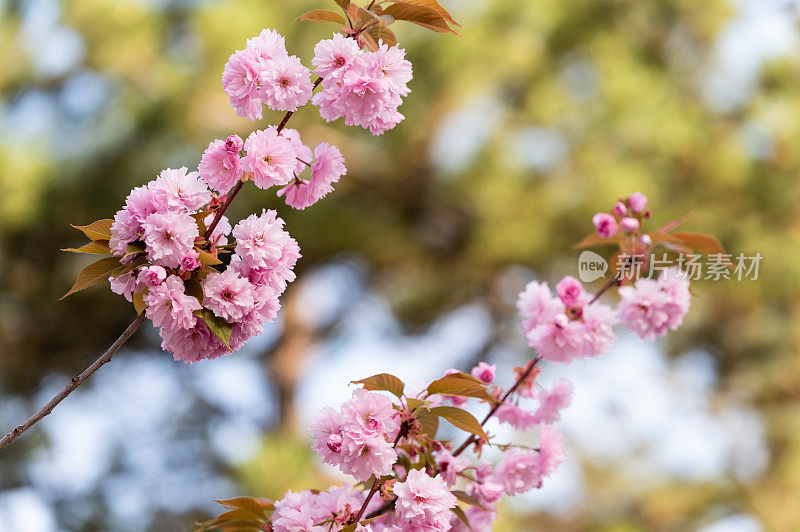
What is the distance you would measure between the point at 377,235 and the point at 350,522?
2897 mm

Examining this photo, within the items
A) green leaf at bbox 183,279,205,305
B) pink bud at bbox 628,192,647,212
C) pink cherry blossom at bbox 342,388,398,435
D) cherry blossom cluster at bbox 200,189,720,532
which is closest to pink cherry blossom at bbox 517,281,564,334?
cherry blossom cluster at bbox 200,189,720,532

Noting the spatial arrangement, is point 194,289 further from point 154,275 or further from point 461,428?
point 461,428

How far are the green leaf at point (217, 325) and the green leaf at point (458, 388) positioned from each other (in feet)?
0.52

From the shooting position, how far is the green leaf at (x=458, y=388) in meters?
0.56

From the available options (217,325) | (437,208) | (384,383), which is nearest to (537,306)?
(384,383)

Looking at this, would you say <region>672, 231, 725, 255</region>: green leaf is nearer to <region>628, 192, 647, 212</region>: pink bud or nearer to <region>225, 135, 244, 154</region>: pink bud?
<region>628, 192, 647, 212</region>: pink bud

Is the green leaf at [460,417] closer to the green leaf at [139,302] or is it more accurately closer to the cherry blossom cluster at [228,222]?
the cherry blossom cluster at [228,222]

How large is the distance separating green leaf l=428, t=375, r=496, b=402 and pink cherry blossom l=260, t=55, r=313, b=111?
238mm

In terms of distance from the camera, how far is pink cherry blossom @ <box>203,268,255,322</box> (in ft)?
1.70

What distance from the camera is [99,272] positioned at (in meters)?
0.53

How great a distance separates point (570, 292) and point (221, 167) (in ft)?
1.15

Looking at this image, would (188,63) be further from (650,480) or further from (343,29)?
(650,480)

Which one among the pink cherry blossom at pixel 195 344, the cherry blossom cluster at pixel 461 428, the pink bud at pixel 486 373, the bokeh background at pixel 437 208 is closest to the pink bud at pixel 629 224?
the cherry blossom cluster at pixel 461 428

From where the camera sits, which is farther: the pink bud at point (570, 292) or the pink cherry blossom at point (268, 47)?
the pink bud at point (570, 292)
